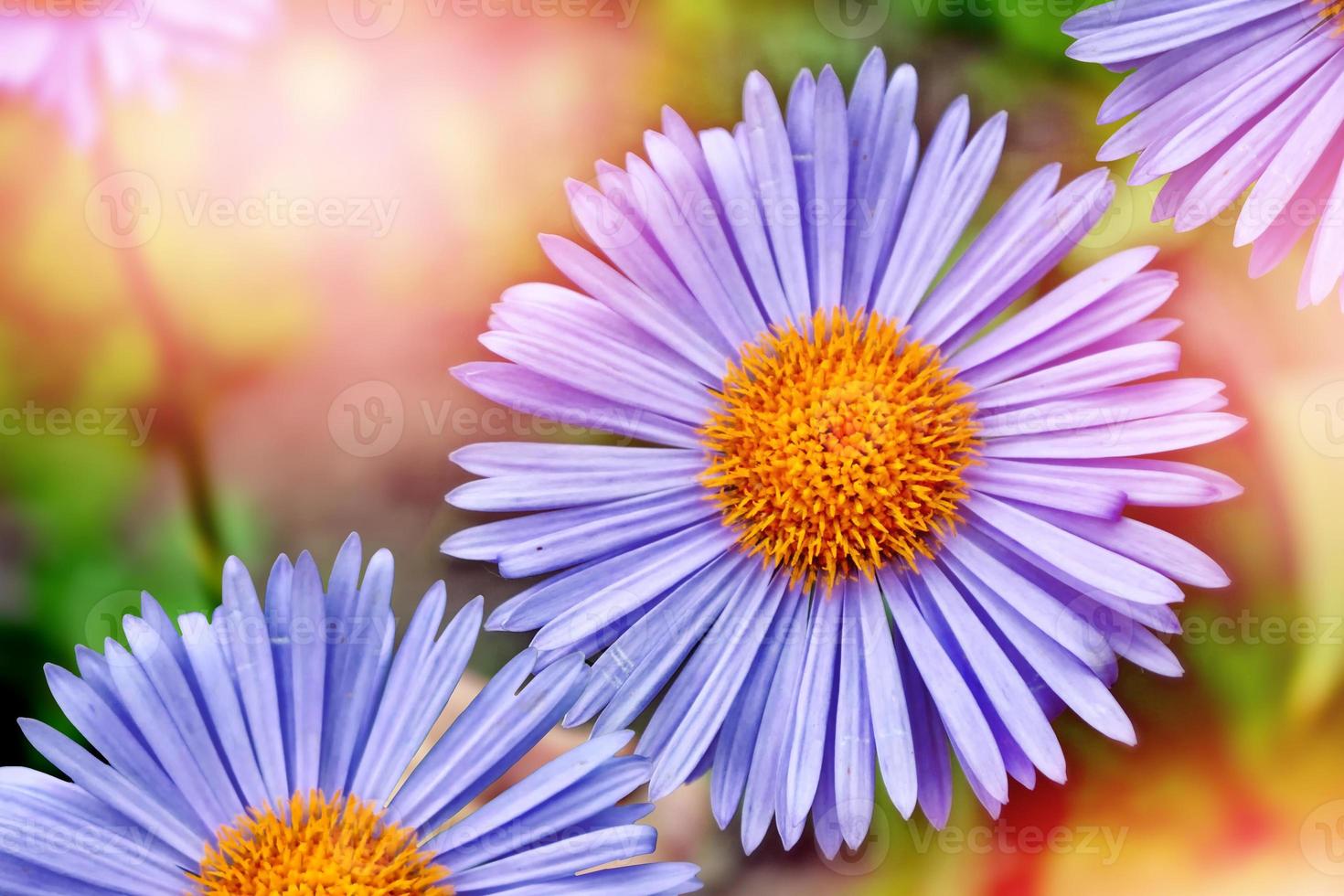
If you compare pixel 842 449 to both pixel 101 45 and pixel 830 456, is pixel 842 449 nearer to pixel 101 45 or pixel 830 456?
pixel 830 456

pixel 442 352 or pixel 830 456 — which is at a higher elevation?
pixel 442 352

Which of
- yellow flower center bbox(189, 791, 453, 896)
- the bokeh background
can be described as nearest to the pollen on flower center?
the bokeh background

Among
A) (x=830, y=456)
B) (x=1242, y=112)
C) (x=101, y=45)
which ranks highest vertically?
(x=101, y=45)

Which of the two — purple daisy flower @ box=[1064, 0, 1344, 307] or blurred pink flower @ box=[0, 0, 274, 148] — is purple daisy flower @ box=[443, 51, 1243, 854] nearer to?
purple daisy flower @ box=[1064, 0, 1344, 307]

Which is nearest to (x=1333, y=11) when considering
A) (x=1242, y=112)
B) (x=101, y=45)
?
(x=1242, y=112)

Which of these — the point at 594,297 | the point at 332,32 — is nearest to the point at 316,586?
the point at 594,297

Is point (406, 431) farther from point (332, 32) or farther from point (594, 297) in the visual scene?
point (332, 32)
